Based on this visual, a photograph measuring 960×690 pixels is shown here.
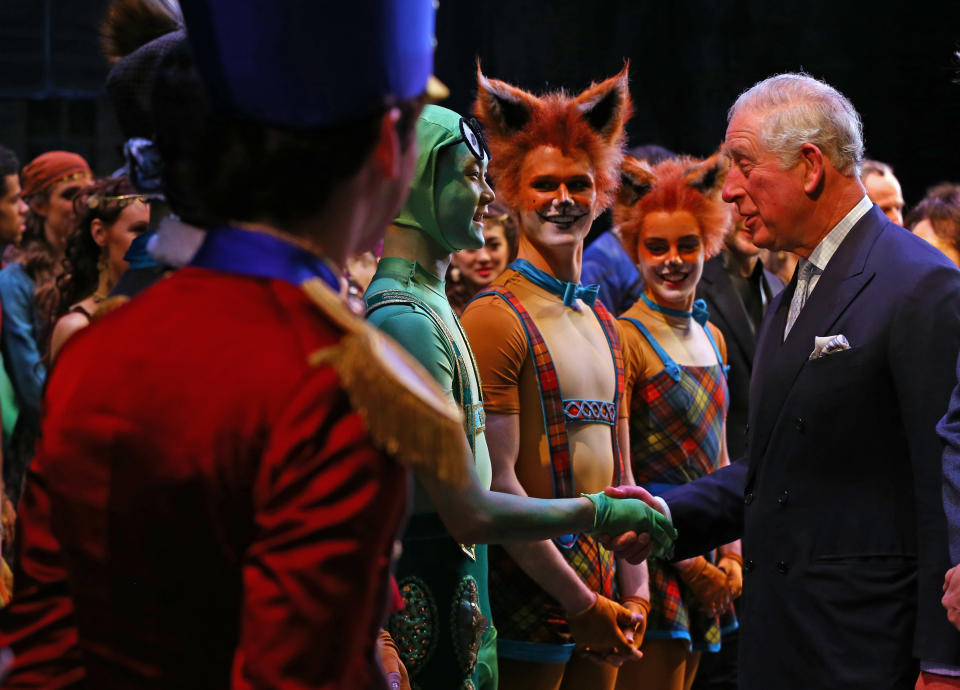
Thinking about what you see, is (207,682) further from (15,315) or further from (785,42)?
(785,42)

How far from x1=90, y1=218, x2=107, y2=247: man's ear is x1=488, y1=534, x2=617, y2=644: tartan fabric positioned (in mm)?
1609

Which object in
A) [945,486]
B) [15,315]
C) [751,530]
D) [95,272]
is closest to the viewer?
[945,486]

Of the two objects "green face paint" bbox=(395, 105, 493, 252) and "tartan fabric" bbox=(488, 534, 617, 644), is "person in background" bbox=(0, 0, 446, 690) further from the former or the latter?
"tartan fabric" bbox=(488, 534, 617, 644)

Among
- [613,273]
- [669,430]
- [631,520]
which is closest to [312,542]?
[631,520]

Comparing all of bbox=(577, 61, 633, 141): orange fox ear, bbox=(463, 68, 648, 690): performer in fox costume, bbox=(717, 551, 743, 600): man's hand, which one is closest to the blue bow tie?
bbox=(463, 68, 648, 690): performer in fox costume

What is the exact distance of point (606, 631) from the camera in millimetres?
3076

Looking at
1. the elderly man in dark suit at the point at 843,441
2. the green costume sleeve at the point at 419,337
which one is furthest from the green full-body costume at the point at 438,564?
the elderly man in dark suit at the point at 843,441

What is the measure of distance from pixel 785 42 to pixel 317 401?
22.5ft

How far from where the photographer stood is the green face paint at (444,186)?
8.95 feet

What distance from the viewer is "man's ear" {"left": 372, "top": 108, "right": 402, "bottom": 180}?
3.79ft

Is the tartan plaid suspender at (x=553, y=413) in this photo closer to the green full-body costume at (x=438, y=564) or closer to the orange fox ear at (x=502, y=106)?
the green full-body costume at (x=438, y=564)

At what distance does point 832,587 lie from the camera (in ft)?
8.04

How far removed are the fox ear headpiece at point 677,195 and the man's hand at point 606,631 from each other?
152 cm

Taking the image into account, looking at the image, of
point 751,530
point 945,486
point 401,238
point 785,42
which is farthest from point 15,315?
point 785,42
